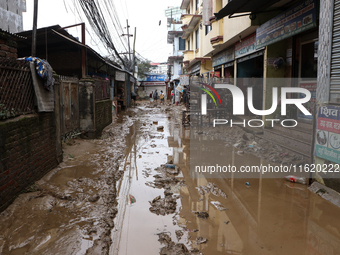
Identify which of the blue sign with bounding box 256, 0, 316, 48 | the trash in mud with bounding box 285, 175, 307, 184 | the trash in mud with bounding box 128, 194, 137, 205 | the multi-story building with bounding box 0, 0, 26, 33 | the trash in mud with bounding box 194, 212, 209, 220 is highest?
the multi-story building with bounding box 0, 0, 26, 33

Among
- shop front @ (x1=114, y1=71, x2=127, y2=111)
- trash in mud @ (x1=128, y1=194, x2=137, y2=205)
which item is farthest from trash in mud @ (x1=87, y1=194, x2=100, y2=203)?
shop front @ (x1=114, y1=71, x2=127, y2=111)

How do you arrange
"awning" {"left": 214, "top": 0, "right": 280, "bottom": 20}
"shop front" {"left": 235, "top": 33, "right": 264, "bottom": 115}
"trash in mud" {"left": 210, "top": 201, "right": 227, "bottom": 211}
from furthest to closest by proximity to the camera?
"shop front" {"left": 235, "top": 33, "right": 264, "bottom": 115} < "awning" {"left": 214, "top": 0, "right": 280, "bottom": 20} < "trash in mud" {"left": 210, "top": 201, "right": 227, "bottom": 211}

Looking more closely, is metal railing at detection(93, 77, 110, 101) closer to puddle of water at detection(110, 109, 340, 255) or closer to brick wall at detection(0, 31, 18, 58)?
brick wall at detection(0, 31, 18, 58)

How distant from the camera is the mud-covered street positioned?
300 cm

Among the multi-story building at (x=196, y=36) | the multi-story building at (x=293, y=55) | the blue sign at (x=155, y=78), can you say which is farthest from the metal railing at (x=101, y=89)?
the blue sign at (x=155, y=78)

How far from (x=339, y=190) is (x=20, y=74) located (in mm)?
5398

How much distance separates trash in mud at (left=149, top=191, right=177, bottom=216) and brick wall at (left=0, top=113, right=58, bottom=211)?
199 cm

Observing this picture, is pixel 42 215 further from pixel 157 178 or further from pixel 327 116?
pixel 327 116

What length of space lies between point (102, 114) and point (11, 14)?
42.8ft

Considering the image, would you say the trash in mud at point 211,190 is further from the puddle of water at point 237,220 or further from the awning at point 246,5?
the awning at point 246,5

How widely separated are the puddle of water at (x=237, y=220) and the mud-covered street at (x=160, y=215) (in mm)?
11

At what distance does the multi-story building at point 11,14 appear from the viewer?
1747cm

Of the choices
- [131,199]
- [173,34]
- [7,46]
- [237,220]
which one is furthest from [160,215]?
[173,34]

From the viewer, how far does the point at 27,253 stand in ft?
9.16
